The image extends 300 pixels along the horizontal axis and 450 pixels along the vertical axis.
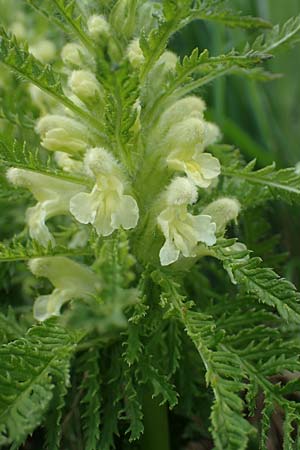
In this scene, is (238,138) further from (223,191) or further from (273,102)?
(223,191)

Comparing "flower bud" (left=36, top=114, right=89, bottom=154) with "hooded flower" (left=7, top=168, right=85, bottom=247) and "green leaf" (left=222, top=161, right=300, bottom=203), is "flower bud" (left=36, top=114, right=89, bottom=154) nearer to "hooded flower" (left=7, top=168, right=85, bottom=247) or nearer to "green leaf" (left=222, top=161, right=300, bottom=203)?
"hooded flower" (left=7, top=168, right=85, bottom=247)

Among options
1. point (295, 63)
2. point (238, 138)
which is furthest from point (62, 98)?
point (295, 63)

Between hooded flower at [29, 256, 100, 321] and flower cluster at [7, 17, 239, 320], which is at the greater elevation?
flower cluster at [7, 17, 239, 320]

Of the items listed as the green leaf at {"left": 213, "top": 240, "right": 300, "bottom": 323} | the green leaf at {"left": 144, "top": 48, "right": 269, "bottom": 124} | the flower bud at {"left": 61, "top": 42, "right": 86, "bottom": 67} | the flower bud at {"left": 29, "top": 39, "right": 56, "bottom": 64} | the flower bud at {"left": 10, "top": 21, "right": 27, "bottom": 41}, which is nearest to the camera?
the green leaf at {"left": 213, "top": 240, "right": 300, "bottom": 323}

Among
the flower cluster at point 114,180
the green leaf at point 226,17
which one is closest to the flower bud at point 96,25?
the flower cluster at point 114,180

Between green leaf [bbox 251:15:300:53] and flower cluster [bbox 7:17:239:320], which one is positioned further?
green leaf [bbox 251:15:300:53]

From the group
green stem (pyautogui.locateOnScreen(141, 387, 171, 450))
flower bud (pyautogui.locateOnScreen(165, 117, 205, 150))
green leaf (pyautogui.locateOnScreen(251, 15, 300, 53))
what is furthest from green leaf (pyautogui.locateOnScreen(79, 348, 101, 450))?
green leaf (pyautogui.locateOnScreen(251, 15, 300, 53))

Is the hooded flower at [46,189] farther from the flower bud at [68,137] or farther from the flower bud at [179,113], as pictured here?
the flower bud at [179,113]

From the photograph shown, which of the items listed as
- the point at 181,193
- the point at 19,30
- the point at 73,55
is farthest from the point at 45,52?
the point at 181,193

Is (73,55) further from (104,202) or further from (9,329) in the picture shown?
(9,329)
